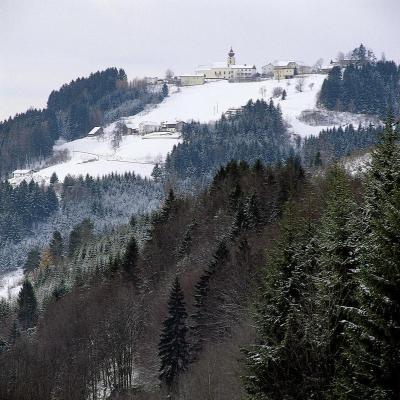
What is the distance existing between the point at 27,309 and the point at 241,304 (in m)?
43.1

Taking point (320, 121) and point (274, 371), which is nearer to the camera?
point (274, 371)

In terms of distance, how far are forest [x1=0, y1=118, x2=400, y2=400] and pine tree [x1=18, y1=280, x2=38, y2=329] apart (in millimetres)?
156

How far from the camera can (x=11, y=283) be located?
114250mm

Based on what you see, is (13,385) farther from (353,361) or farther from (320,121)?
(320,121)

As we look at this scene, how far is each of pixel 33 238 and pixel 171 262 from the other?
111 metres

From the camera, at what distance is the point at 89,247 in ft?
284

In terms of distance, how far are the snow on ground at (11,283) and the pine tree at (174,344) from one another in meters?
69.9

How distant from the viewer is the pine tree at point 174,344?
32.0 meters

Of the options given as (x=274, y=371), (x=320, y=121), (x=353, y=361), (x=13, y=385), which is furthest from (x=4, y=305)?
(x=320, y=121)

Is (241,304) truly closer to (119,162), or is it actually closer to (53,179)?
(53,179)

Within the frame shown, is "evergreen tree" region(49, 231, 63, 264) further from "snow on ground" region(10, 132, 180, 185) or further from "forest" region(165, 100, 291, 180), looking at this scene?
"forest" region(165, 100, 291, 180)

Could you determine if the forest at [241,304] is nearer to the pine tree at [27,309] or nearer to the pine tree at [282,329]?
the pine tree at [282,329]

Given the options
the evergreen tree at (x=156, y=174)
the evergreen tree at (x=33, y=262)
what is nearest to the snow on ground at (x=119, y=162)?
the evergreen tree at (x=156, y=174)

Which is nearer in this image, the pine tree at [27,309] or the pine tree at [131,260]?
the pine tree at [131,260]
